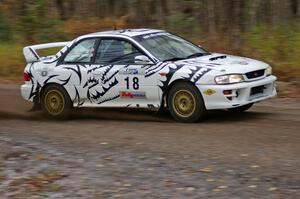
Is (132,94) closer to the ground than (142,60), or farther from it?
closer to the ground

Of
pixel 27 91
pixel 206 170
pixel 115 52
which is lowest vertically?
pixel 206 170

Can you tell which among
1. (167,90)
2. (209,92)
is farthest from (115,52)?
(209,92)

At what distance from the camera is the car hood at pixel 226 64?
10.0 m

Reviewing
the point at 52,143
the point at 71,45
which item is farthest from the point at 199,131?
the point at 71,45

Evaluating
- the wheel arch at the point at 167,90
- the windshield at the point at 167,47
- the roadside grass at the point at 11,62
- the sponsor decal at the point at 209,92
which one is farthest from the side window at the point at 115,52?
the roadside grass at the point at 11,62

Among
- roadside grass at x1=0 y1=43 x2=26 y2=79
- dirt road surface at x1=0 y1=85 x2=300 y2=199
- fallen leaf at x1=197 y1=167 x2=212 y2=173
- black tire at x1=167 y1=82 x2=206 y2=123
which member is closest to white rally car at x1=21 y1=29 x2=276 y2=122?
black tire at x1=167 y1=82 x2=206 y2=123

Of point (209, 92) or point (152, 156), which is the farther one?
point (209, 92)

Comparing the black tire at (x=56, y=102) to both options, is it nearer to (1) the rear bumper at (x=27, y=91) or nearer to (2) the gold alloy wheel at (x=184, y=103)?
(1) the rear bumper at (x=27, y=91)

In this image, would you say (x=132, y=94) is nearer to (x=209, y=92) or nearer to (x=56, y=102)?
(x=209, y=92)

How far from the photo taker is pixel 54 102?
11742 millimetres

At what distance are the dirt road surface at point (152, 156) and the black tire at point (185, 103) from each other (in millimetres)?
171

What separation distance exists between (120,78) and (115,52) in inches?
21.0

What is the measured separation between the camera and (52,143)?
9273mm

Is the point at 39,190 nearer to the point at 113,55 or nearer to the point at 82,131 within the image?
the point at 82,131
